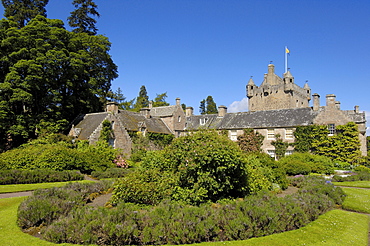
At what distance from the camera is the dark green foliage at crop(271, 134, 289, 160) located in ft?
114

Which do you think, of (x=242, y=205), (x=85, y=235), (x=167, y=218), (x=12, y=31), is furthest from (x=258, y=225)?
(x=12, y=31)

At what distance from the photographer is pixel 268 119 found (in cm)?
3756

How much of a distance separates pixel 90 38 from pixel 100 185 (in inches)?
1201

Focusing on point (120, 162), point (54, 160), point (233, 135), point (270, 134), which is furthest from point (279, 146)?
point (54, 160)

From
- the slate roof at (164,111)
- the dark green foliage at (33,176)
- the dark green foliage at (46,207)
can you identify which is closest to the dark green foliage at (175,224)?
the dark green foliage at (46,207)

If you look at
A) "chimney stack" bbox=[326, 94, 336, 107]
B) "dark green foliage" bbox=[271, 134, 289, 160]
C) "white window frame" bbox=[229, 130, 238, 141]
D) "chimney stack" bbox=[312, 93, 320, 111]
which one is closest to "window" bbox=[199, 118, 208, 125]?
"white window frame" bbox=[229, 130, 238, 141]

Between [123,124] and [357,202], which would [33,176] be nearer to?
[123,124]

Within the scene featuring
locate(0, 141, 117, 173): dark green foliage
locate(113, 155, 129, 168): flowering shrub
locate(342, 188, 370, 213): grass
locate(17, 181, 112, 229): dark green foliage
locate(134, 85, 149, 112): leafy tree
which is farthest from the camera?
locate(134, 85, 149, 112): leafy tree

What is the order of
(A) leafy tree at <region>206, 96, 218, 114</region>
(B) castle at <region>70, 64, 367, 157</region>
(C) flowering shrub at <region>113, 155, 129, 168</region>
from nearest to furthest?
1. (C) flowering shrub at <region>113, 155, 129, 168</region>
2. (B) castle at <region>70, 64, 367, 157</region>
3. (A) leafy tree at <region>206, 96, 218, 114</region>

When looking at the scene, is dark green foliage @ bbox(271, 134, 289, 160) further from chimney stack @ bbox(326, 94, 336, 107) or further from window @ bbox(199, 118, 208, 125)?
window @ bbox(199, 118, 208, 125)

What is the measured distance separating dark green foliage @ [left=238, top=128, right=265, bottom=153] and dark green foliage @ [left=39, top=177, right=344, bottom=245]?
27.0m

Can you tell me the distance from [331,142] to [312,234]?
2617 cm

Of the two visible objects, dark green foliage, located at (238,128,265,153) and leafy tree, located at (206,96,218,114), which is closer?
dark green foliage, located at (238,128,265,153)

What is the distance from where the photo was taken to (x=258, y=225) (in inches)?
344
